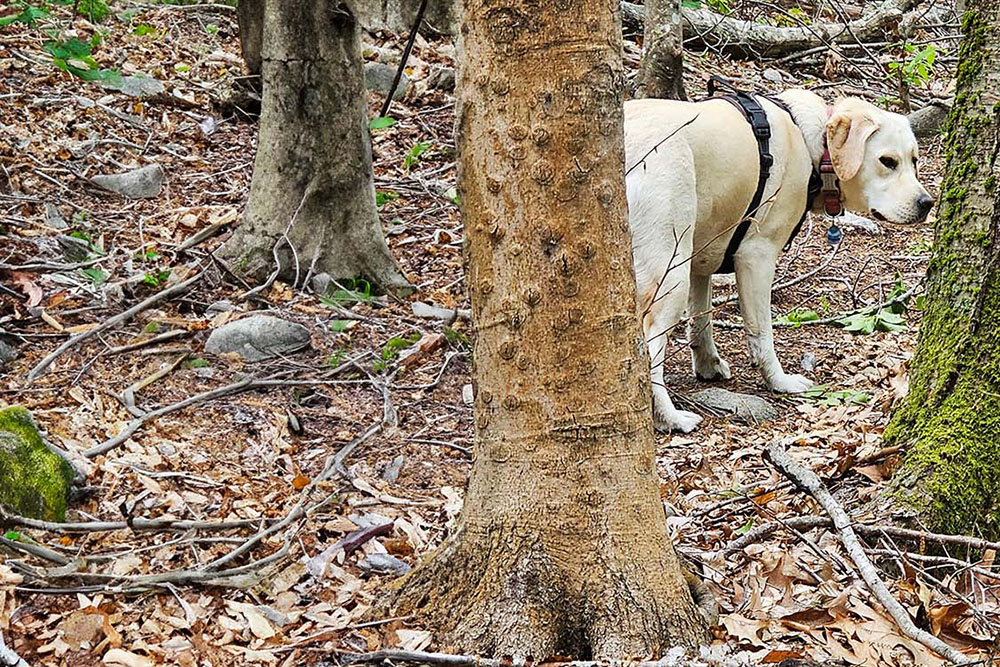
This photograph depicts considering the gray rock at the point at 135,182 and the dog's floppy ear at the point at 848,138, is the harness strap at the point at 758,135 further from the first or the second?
the gray rock at the point at 135,182

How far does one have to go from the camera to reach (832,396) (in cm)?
616

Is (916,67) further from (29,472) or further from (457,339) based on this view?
→ (29,472)

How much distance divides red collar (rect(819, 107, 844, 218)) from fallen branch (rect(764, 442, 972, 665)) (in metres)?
2.95

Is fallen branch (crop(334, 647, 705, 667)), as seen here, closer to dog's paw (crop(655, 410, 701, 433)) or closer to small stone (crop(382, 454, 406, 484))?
small stone (crop(382, 454, 406, 484))

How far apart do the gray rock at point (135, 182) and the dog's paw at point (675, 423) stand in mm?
4650

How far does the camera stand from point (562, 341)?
2752mm

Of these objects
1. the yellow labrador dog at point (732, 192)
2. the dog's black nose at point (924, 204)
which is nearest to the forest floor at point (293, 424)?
the yellow labrador dog at point (732, 192)

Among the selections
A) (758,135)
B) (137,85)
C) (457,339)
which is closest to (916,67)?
(758,135)

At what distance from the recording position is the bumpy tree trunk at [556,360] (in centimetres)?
267

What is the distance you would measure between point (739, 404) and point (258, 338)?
9.25 ft

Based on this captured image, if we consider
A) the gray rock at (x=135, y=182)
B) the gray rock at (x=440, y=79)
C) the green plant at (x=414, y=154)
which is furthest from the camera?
the gray rock at (x=440, y=79)

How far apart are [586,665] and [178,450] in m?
2.58

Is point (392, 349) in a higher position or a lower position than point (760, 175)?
lower

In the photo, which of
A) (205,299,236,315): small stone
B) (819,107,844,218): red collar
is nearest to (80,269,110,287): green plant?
(205,299,236,315): small stone
